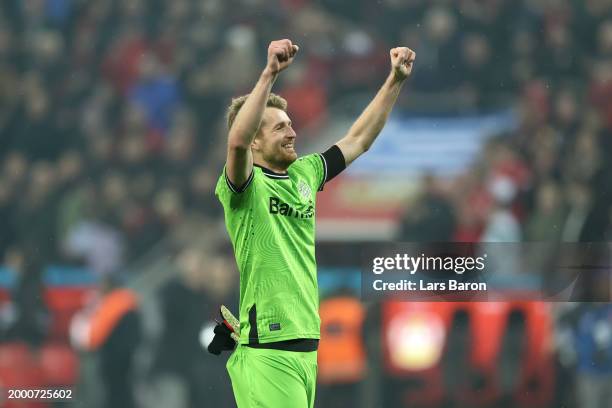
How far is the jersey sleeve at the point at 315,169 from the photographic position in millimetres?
4359

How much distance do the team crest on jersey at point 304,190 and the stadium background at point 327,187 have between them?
2085 mm

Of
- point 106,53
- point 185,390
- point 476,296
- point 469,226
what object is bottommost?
point 185,390

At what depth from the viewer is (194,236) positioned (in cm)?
648

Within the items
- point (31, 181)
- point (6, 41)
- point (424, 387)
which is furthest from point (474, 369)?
point (6, 41)

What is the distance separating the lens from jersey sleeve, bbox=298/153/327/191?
→ 4359mm

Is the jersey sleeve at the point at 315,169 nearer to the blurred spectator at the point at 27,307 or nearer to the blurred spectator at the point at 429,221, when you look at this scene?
the blurred spectator at the point at 429,221

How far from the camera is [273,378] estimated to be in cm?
394

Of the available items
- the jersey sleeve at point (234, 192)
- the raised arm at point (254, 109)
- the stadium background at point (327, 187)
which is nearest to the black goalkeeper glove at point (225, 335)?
the jersey sleeve at point (234, 192)

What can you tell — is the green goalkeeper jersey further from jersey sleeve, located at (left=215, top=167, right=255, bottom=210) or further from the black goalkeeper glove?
the black goalkeeper glove

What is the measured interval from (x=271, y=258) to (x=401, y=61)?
41.1 inches

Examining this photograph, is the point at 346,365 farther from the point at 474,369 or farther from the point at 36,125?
the point at 36,125

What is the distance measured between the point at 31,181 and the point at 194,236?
1.12 meters

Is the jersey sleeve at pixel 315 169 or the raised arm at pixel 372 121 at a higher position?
the raised arm at pixel 372 121

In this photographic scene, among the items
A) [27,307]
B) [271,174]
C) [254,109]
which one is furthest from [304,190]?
[27,307]
